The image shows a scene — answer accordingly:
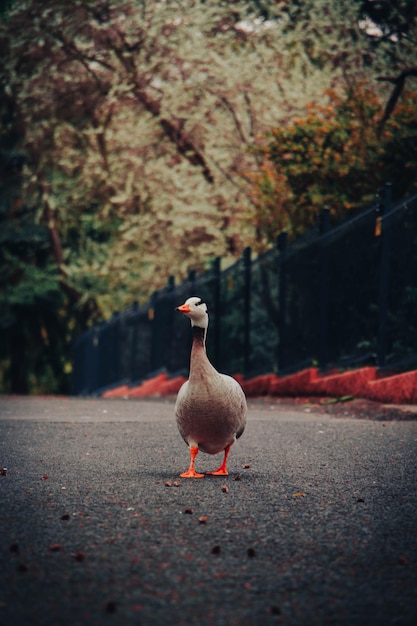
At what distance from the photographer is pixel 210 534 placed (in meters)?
5.02

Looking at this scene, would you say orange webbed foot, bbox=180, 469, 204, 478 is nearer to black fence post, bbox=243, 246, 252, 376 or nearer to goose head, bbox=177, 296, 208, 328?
goose head, bbox=177, 296, 208, 328

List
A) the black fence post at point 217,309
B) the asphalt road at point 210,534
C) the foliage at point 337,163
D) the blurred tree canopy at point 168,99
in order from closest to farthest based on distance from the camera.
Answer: the asphalt road at point 210,534 → the foliage at point 337,163 → the black fence post at point 217,309 → the blurred tree canopy at point 168,99

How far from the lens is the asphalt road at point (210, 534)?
3805 mm

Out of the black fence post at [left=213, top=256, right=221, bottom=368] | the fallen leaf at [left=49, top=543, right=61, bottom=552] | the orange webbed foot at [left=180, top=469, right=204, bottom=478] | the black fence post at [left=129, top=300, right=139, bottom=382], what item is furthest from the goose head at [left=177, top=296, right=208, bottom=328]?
the black fence post at [left=129, top=300, right=139, bottom=382]

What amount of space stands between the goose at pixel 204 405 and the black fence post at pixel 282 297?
28.3 feet

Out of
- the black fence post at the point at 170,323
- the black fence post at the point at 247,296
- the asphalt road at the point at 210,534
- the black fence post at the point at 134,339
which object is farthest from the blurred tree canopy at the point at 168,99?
the asphalt road at the point at 210,534

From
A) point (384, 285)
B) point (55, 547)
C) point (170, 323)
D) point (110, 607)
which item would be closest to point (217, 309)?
point (170, 323)

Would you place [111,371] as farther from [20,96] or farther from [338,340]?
[338,340]

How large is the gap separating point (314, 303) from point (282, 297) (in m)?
0.88

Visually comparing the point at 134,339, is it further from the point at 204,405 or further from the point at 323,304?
the point at 204,405

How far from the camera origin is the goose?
6.67 metres

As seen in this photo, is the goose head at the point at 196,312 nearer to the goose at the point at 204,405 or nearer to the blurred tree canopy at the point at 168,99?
the goose at the point at 204,405

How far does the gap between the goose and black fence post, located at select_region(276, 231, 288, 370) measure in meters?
8.62

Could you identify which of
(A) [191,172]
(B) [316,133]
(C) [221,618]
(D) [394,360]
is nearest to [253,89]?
(A) [191,172]
